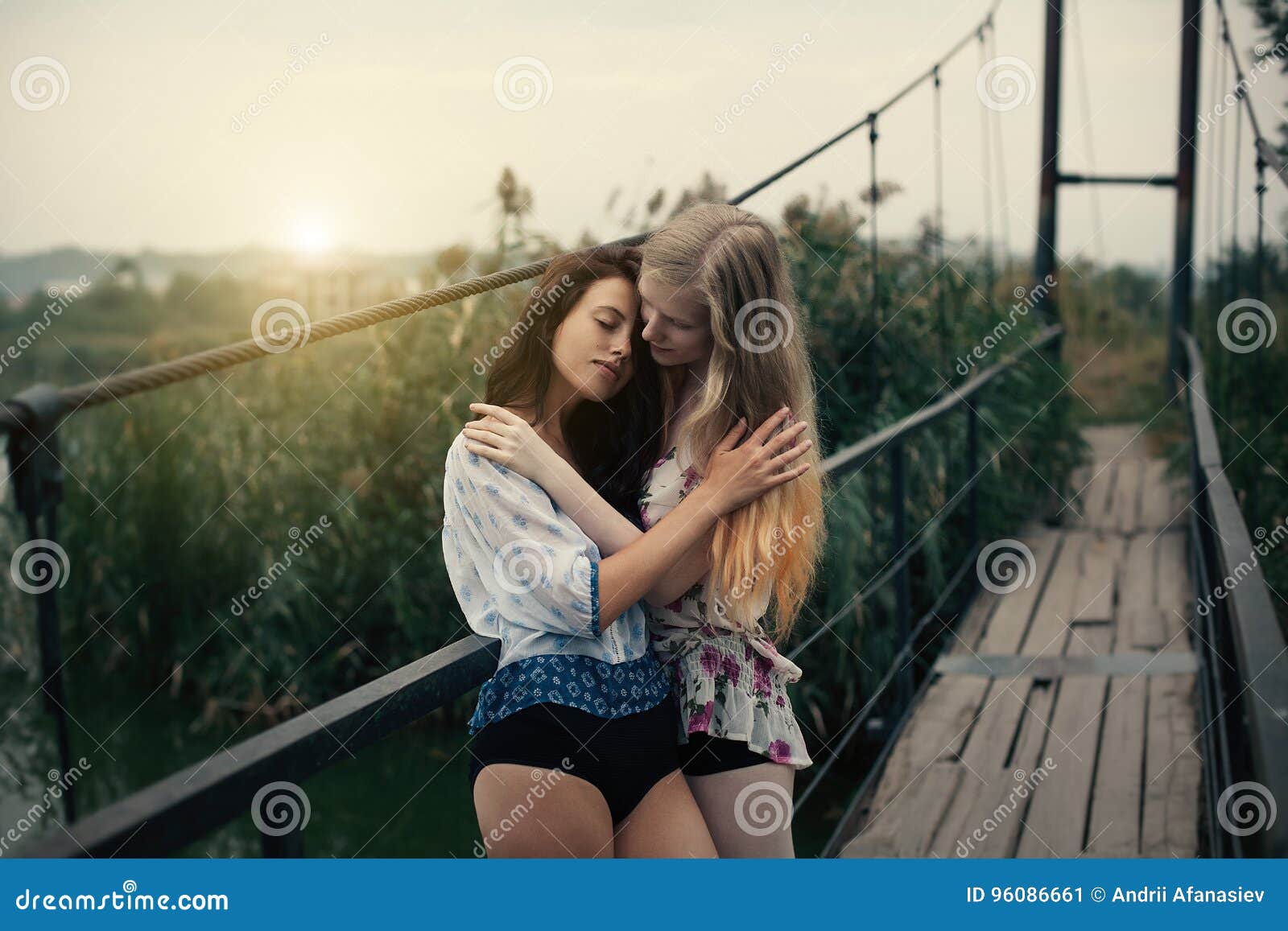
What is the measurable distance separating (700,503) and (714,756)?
0.98 ft

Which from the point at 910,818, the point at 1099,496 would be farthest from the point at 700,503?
the point at 1099,496

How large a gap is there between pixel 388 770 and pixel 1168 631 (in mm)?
2486

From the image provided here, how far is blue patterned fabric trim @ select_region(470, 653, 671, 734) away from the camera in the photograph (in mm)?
1183

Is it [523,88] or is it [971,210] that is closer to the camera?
[523,88]

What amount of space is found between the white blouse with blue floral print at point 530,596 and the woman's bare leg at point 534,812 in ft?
0.23

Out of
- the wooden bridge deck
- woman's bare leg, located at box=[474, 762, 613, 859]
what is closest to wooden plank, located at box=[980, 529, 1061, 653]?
the wooden bridge deck

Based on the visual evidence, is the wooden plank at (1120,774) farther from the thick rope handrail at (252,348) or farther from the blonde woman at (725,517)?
the thick rope handrail at (252,348)

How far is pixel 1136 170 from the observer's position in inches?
265

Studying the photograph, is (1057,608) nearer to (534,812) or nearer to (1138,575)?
(1138,575)

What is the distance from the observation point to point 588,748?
1186 millimetres

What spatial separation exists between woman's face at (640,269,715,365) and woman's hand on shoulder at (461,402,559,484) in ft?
0.58

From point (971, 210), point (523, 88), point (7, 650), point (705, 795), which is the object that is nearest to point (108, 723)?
point (7, 650)

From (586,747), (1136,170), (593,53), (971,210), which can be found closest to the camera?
(586,747)

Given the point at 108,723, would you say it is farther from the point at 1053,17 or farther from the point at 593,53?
the point at 1053,17
